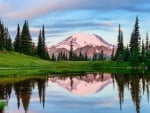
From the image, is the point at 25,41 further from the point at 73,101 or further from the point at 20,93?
the point at 73,101

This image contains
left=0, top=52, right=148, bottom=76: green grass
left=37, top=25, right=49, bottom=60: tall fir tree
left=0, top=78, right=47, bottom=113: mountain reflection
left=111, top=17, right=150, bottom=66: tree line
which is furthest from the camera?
left=37, top=25, right=49, bottom=60: tall fir tree

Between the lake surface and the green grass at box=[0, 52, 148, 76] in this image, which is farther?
the green grass at box=[0, 52, 148, 76]

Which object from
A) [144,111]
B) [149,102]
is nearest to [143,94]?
[149,102]

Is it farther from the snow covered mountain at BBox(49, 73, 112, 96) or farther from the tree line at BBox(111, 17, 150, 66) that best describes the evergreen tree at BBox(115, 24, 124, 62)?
the snow covered mountain at BBox(49, 73, 112, 96)

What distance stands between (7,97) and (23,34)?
11014cm

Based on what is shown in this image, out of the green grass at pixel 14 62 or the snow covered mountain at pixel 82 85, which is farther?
the green grass at pixel 14 62

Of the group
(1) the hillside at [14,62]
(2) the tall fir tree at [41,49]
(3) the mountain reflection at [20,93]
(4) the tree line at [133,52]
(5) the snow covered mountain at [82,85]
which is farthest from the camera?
(2) the tall fir tree at [41,49]

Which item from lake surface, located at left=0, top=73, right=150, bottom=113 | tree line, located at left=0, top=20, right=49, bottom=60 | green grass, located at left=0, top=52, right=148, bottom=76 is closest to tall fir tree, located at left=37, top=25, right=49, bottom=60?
tree line, located at left=0, top=20, right=49, bottom=60

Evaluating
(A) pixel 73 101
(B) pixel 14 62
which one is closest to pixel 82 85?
(A) pixel 73 101

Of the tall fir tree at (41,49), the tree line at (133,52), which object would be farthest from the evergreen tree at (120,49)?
the tall fir tree at (41,49)

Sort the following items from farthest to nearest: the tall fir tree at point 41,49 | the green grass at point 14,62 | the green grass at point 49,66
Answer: the tall fir tree at point 41,49 → the green grass at point 14,62 → the green grass at point 49,66

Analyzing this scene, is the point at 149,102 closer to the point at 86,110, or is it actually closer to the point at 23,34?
the point at 86,110

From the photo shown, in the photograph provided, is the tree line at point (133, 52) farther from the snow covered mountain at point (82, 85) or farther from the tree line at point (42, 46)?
the snow covered mountain at point (82, 85)

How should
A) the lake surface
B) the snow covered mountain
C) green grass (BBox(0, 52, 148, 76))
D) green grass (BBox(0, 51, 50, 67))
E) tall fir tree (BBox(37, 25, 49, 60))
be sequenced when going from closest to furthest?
the lake surface, the snow covered mountain, green grass (BBox(0, 52, 148, 76)), green grass (BBox(0, 51, 50, 67)), tall fir tree (BBox(37, 25, 49, 60))
